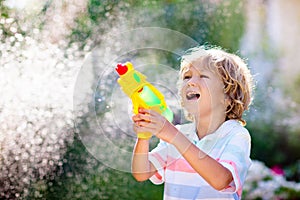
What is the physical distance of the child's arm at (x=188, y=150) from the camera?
133 centimetres

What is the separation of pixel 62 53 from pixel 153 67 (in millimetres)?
1297

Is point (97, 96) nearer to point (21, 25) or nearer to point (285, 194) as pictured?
point (21, 25)

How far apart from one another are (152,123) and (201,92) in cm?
22

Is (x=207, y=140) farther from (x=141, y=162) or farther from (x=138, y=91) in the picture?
(x=138, y=91)

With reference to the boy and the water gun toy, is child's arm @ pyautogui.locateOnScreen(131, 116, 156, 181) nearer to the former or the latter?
the boy

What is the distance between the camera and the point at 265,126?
3.38 metres

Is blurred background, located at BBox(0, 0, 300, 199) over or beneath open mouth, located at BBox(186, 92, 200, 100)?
beneath

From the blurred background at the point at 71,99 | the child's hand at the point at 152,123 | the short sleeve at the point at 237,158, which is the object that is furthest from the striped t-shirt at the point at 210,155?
the blurred background at the point at 71,99

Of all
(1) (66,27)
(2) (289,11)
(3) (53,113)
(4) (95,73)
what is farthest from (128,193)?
(2) (289,11)

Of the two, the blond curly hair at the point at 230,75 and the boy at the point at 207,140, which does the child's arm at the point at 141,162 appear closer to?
the boy at the point at 207,140

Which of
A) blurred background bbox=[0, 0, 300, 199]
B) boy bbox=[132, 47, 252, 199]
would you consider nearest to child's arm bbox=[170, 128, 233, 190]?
boy bbox=[132, 47, 252, 199]

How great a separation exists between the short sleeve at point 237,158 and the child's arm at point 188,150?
0.05 ft

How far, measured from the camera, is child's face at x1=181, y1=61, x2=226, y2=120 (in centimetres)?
150

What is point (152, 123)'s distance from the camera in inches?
52.2
